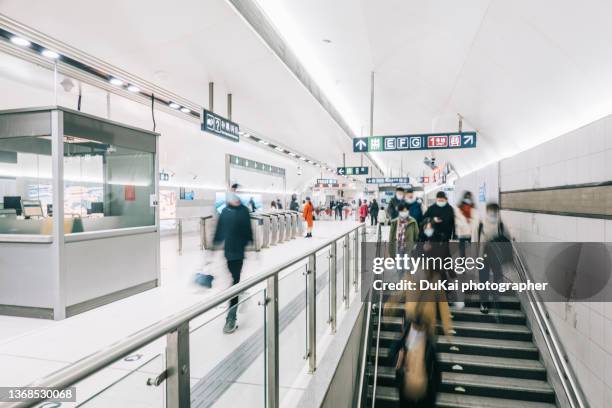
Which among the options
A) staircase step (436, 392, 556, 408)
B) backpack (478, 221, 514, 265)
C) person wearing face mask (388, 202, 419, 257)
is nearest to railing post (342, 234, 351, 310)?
person wearing face mask (388, 202, 419, 257)

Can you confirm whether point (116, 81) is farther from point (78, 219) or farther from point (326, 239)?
point (326, 239)

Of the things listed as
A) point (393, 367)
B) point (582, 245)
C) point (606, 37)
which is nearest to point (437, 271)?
point (582, 245)

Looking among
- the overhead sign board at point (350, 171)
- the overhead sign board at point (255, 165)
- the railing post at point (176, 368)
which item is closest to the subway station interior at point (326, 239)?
the railing post at point (176, 368)

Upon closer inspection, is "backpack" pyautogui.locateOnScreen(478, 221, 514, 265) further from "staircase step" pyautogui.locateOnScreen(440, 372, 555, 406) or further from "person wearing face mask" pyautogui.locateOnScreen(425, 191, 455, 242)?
"staircase step" pyautogui.locateOnScreen(440, 372, 555, 406)

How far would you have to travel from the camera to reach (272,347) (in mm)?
2145

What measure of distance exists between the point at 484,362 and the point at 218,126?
6651 millimetres

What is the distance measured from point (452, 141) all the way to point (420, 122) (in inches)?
139

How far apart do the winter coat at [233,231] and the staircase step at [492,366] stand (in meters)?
4.84

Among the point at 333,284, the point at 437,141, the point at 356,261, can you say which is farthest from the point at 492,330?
the point at 333,284

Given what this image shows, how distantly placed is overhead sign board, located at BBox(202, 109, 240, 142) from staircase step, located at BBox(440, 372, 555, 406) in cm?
624

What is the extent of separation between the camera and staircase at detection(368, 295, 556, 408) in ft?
19.3

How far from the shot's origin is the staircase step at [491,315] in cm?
671

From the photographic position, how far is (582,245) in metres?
4.18

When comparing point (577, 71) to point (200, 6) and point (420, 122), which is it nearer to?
point (200, 6)
